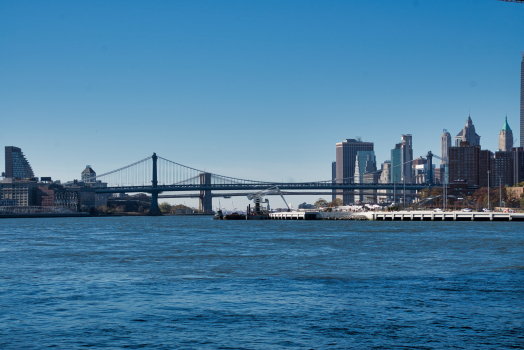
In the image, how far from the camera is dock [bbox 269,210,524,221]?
92250 millimetres

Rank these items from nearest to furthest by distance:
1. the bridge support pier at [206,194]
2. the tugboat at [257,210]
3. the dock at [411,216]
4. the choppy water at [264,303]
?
the choppy water at [264,303] → the dock at [411,216] → the tugboat at [257,210] → the bridge support pier at [206,194]

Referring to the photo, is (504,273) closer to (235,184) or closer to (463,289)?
(463,289)

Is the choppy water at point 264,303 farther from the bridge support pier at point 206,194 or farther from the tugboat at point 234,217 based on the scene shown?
the bridge support pier at point 206,194

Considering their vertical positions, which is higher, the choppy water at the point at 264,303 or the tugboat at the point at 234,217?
the choppy water at the point at 264,303

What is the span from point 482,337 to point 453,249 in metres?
25.2

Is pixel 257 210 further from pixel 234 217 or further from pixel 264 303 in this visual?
pixel 264 303

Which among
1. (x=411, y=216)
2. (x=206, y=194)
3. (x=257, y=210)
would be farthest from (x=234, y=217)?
(x=206, y=194)

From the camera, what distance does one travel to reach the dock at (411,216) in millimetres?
92250

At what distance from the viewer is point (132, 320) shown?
16.5m

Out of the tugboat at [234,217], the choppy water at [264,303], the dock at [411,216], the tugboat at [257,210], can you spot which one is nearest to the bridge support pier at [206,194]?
the tugboat at [257,210]

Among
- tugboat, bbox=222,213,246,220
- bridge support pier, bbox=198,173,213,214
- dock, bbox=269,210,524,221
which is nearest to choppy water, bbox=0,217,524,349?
dock, bbox=269,210,524,221

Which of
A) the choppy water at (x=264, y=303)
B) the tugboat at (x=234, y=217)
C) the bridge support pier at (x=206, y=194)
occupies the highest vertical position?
the bridge support pier at (x=206, y=194)

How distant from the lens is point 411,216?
101875 mm

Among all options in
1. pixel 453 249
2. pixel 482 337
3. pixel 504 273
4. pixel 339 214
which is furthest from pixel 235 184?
pixel 482 337
